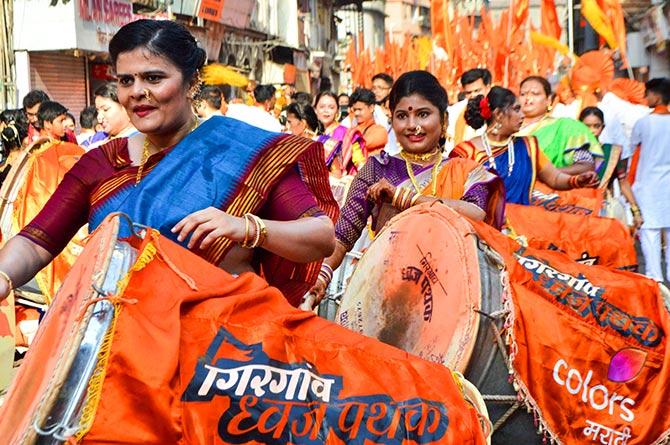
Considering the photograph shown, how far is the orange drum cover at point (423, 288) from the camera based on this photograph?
3430mm

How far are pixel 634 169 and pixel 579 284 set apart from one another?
597 centimetres

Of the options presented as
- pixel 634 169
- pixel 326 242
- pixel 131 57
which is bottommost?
pixel 634 169

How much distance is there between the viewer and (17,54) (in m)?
17.4

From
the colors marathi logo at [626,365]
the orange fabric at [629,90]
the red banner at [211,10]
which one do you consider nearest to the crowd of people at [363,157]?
the colors marathi logo at [626,365]

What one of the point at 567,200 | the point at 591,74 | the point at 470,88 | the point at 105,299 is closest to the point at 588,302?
the point at 105,299

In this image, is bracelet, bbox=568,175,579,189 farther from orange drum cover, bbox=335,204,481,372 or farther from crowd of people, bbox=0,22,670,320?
orange drum cover, bbox=335,204,481,372

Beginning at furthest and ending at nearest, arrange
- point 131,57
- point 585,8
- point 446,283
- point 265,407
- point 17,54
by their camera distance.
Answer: point 585,8 < point 17,54 < point 446,283 < point 131,57 < point 265,407

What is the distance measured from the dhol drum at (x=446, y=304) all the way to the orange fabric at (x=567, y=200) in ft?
9.72

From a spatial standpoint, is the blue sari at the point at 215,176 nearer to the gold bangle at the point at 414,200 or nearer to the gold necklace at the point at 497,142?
the gold bangle at the point at 414,200

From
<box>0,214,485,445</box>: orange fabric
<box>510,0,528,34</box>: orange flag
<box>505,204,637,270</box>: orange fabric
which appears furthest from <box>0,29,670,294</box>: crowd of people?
<box>510,0,528,34</box>: orange flag

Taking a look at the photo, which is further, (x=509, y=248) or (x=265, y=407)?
(x=509, y=248)

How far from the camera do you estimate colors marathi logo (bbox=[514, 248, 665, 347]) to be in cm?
365

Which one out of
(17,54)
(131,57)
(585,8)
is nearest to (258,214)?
(131,57)

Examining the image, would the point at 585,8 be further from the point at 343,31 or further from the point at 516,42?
the point at 343,31
